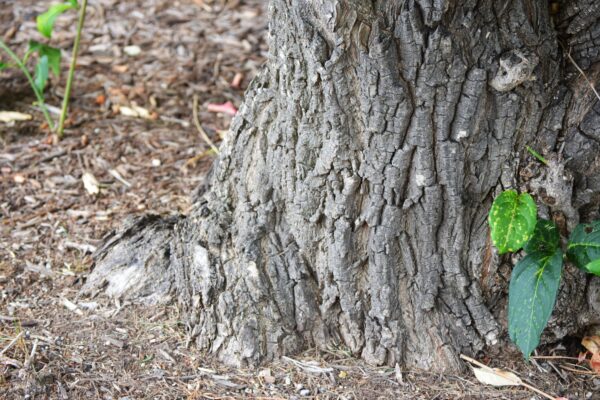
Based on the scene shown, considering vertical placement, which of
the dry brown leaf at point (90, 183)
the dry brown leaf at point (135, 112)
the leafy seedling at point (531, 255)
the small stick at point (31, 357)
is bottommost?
the small stick at point (31, 357)

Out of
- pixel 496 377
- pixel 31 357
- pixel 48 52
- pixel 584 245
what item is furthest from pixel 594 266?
pixel 48 52

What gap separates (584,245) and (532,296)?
0.22 metres

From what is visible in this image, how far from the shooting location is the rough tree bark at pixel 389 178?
2059 millimetres

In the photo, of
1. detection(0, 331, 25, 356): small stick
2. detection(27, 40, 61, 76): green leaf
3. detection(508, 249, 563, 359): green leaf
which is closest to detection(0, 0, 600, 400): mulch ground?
detection(0, 331, 25, 356): small stick

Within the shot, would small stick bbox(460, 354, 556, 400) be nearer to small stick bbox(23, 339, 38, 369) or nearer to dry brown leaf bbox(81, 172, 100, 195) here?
small stick bbox(23, 339, 38, 369)

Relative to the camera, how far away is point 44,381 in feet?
7.66

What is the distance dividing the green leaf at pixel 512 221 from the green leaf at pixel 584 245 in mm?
204

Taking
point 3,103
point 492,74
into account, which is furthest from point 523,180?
point 3,103

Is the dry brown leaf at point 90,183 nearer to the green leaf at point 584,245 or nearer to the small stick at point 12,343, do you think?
the small stick at point 12,343

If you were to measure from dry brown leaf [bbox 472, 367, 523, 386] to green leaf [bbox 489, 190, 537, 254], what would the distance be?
473 millimetres

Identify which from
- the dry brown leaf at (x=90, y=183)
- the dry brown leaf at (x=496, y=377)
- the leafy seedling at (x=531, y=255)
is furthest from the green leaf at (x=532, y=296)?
the dry brown leaf at (x=90, y=183)

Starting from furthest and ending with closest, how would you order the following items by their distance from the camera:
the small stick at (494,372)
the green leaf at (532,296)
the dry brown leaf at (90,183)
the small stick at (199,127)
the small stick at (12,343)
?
1. the small stick at (199,127)
2. the dry brown leaf at (90,183)
3. the small stick at (12,343)
4. the small stick at (494,372)
5. the green leaf at (532,296)

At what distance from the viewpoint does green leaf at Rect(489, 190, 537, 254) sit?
2.13 metres

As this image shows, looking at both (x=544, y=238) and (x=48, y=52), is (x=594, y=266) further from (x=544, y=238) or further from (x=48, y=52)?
(x=48, y=52)
